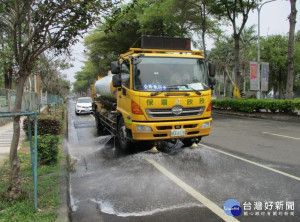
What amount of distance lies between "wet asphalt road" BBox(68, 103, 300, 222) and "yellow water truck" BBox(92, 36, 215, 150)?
673mm

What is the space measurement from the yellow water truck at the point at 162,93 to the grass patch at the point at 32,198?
7.17 feet

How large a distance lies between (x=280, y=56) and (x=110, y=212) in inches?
1409

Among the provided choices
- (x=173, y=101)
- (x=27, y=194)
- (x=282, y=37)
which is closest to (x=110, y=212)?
(x=27, y=194)

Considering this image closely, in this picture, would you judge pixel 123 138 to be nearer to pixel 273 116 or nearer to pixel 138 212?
pixel 138 212

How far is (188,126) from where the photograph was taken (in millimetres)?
6711

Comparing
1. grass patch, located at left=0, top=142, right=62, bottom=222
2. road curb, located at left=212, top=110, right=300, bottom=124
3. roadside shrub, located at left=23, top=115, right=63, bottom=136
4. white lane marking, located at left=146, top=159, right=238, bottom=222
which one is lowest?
white lane marking, located at left=146, top=159, right=238, bottom=222

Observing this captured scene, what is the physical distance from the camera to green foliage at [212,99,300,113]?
1543cm

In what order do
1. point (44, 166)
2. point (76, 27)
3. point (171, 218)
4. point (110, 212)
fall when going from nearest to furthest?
point (171, 218), point (110, 212), point (76, 27), point (44, 166)

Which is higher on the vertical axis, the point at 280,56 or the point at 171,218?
the point at 280,56

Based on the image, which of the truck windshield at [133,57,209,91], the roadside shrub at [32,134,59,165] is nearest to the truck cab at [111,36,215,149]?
the truck windshield at [133,57,209,91]

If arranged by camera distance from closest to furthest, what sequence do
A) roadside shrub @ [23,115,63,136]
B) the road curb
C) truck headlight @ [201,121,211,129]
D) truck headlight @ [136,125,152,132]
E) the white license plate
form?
truck headlight @ [136,125,152,132]
the white license plate
truck headlight @ [201,121,211,129]
roadside shrub @ [23,115,63,136]
the road curb

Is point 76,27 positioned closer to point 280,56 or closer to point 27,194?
point 27,194

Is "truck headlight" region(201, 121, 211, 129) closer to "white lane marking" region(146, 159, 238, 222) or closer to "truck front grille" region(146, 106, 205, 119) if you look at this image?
"truck front grille" region(146, 106, 205, 119)

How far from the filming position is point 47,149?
229 inches
